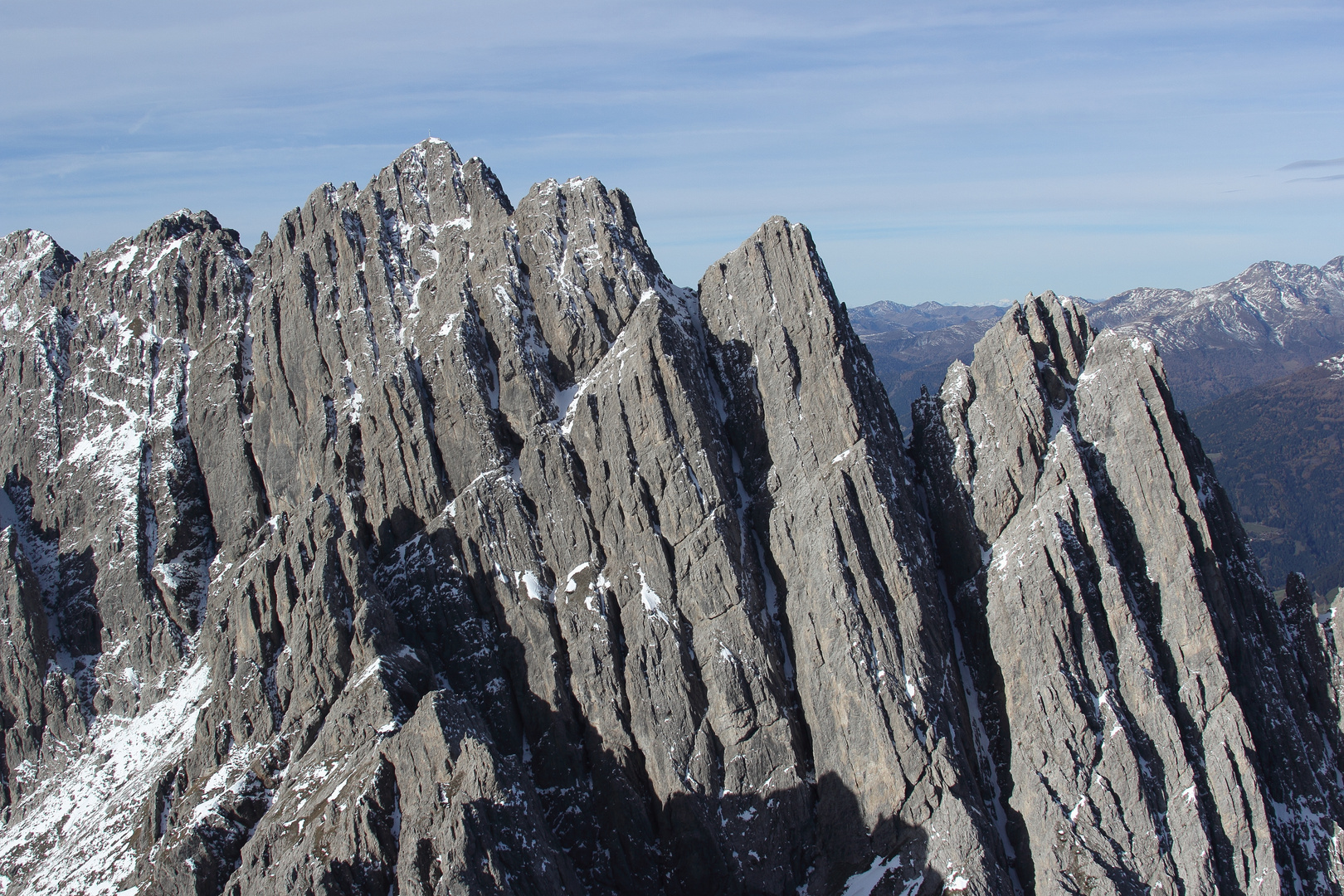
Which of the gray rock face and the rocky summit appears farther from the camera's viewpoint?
the rocky summit

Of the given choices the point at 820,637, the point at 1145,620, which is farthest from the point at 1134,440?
the point at 820,637

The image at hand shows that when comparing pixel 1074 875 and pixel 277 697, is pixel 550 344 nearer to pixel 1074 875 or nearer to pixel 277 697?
pixel 277 697

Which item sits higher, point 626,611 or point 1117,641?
point 626,611

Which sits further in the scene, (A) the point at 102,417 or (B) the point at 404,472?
(A) the point at 102,417

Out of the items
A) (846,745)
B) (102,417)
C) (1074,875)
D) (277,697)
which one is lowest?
(1074,875)

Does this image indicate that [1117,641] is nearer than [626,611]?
Yes

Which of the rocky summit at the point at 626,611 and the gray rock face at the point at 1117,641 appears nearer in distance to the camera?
the gray rock face at the point at 1117,641

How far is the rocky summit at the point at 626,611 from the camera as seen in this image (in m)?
67.1

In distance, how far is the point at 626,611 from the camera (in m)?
81.4

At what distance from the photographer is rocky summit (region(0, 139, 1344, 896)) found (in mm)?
67125

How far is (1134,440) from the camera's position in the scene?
77.8 meters

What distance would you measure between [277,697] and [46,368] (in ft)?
224

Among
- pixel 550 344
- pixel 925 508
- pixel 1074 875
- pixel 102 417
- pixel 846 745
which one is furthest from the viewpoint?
pixel 102 417

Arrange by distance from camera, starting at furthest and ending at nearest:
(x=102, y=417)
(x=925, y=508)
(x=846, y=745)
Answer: (x=102, y=417) < (x=925, y=508) < (x=846, y=745)
